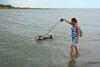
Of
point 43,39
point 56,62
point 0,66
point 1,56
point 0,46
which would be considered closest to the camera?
point 0,66

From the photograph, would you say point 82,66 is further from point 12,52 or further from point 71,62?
point 12,52

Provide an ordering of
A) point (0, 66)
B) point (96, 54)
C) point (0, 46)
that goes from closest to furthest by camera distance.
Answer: point (0, 66) < point (96, 54) < point (0, 46)

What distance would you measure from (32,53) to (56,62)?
6.22 feet

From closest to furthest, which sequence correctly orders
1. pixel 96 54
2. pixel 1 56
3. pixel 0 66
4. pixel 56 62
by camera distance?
pixel 0 66 → pixel 56 62 → pixel 1 56 → pixel 96 54

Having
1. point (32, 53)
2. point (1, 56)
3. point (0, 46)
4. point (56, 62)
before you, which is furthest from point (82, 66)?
point (0, 46)

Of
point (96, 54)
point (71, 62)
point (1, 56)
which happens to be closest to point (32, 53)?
point (1, 56)

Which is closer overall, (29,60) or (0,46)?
(29,60)

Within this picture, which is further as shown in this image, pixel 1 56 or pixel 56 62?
pixel 1 56

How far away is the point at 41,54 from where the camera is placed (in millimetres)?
6648

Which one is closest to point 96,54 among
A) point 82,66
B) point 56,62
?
point 82,66

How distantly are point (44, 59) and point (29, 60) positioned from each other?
87 centimetres

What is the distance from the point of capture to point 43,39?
970 cm

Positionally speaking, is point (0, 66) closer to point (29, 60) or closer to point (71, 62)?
point (29, 60)

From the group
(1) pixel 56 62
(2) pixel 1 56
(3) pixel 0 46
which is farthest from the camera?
(3) pixel 0 46
